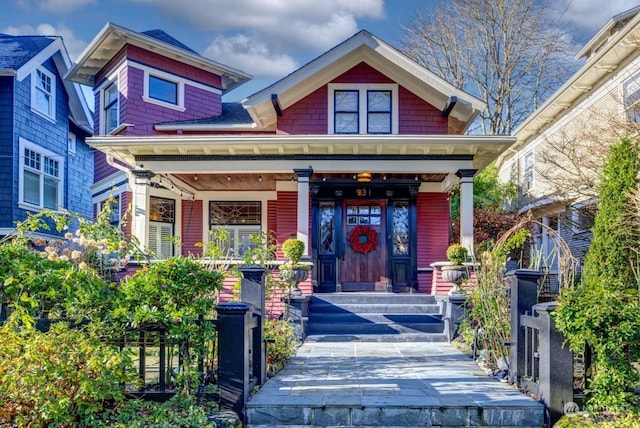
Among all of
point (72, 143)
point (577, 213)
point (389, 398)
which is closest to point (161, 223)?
point (72, 143)

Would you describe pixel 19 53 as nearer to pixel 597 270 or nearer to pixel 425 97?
pixel 425 97

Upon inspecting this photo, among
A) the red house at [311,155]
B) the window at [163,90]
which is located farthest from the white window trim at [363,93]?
the window at [163,90]

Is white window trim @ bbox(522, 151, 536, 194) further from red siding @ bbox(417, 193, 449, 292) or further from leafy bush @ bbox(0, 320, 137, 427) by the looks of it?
leafy bush @ bbox(0, 320, 137, 427)

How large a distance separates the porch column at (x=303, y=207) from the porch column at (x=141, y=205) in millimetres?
2849

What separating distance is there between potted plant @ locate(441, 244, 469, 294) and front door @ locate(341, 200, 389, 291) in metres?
2.24

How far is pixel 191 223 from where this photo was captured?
1240cm

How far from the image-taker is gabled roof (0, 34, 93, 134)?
13.5 meters

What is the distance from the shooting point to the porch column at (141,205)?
9.95 m

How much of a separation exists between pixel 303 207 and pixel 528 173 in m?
9.46

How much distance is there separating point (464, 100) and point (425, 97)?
0.95m

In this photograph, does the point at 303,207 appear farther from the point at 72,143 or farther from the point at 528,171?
the point at 72,143

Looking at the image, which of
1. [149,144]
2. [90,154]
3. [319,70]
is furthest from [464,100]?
[90,154]

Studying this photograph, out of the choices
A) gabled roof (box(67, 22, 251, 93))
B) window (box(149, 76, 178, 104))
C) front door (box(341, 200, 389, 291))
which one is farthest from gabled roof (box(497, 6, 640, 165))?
window (box(149, 76, 178, 104))

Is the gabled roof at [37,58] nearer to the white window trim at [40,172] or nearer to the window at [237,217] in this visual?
the white window trim at [40,172]
